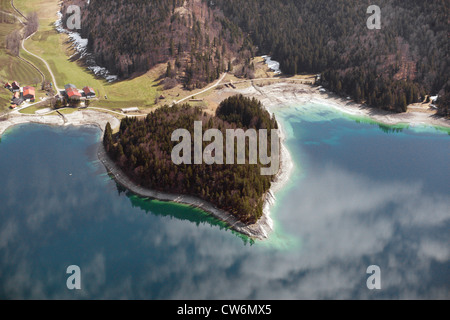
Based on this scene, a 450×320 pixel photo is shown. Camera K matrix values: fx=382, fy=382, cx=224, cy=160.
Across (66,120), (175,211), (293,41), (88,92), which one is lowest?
(175,211)

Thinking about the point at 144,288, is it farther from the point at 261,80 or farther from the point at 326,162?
the point at 261,80

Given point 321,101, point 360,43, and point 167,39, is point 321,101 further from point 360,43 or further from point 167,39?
point 167,39

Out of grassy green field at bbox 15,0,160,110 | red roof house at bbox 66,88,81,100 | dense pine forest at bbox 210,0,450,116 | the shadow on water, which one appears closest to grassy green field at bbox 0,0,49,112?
grassy green field at bbox 15,0,160,110

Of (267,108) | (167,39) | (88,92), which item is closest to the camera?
(267,108)

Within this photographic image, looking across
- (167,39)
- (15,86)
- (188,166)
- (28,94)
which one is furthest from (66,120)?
(167,39)

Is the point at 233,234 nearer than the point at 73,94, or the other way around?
the point at 233,234

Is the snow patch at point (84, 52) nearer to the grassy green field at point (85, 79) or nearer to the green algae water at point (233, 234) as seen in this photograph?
the grassy green field at point (85, 79)
